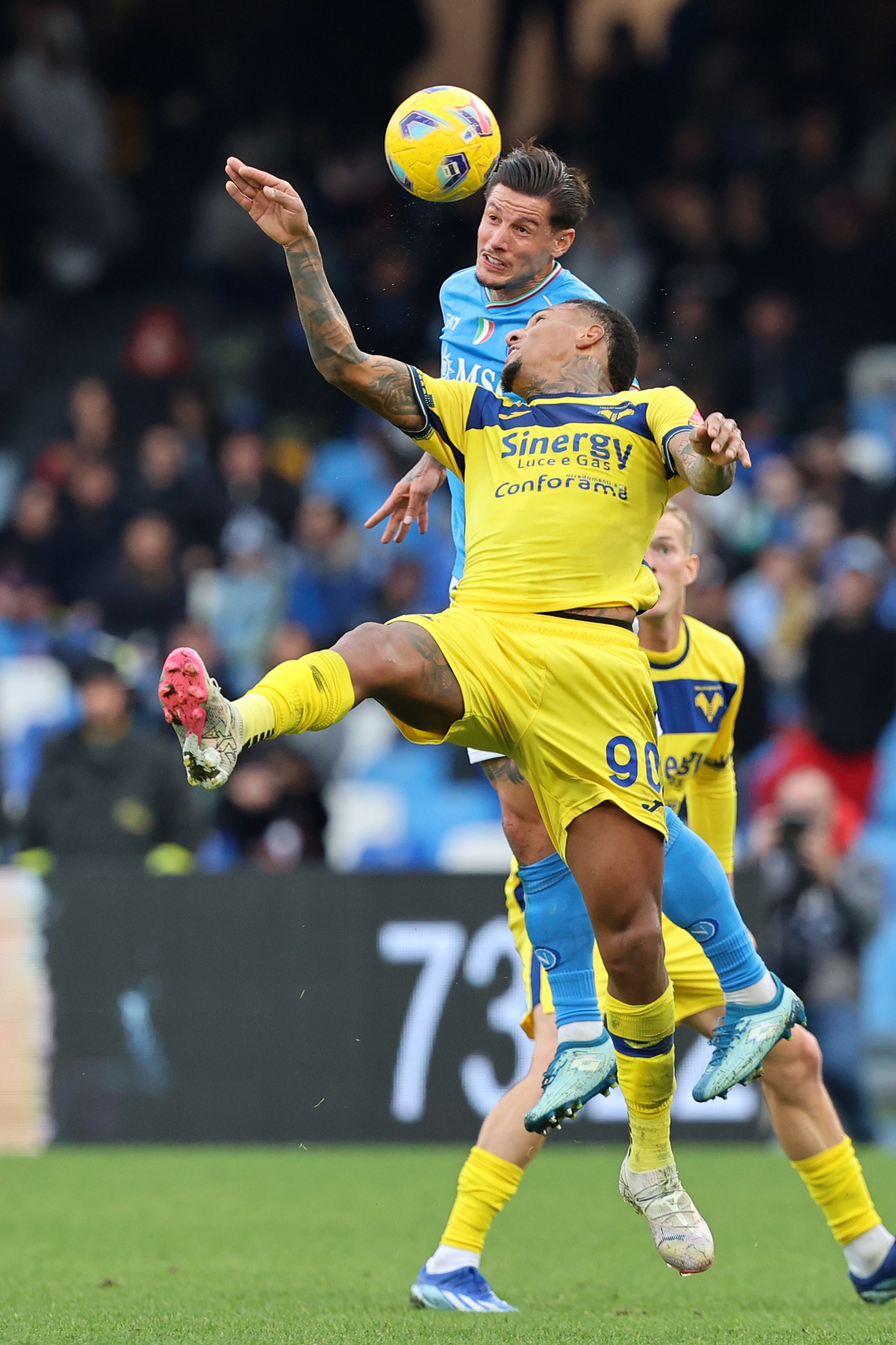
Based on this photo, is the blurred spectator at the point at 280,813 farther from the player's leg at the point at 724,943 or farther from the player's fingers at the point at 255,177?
the player's fingers at the point at 255,177

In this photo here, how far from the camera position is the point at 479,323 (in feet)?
21.7

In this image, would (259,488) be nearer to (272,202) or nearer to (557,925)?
(557,925)

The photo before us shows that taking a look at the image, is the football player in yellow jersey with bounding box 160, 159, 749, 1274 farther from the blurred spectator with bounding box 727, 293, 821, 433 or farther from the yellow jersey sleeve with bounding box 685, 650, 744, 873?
the blurred spectator with bounding box 727, 293, 821, 433

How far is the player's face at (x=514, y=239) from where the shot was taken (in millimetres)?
6289

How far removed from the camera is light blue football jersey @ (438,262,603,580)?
256 inches

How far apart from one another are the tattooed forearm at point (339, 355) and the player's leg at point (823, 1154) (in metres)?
2.48

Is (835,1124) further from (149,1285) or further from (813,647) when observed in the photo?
(813,647)

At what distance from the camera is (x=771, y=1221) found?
329 inches

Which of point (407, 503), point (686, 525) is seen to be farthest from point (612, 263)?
point (407, 503)

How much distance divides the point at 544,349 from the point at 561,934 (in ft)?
5.81

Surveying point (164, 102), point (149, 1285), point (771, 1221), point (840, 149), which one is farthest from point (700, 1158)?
point (164, 102)

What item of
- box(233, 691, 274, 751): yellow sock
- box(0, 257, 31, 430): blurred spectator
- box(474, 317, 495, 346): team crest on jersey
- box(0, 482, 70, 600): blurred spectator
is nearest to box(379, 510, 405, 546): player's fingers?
box(474, 317, 495, 346): team crest on jersey

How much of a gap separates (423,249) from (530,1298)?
136 inches

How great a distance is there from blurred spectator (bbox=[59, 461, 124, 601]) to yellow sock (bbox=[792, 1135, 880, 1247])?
28.3ft
